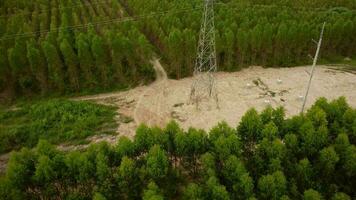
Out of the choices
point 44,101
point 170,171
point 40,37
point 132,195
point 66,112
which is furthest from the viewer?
point 40,37

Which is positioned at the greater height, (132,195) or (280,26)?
(280,26)

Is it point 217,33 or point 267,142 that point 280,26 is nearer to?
point 217,33

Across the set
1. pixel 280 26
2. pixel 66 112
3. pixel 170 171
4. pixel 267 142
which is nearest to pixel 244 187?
pixel 267 142

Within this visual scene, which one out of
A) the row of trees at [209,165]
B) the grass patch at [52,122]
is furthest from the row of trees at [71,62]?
the row of trees at [209,165]

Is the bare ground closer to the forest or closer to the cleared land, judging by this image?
the cleared land

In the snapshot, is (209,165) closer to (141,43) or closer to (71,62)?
(141,43)

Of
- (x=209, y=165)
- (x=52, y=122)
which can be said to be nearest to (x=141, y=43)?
(x=52, y=122)
